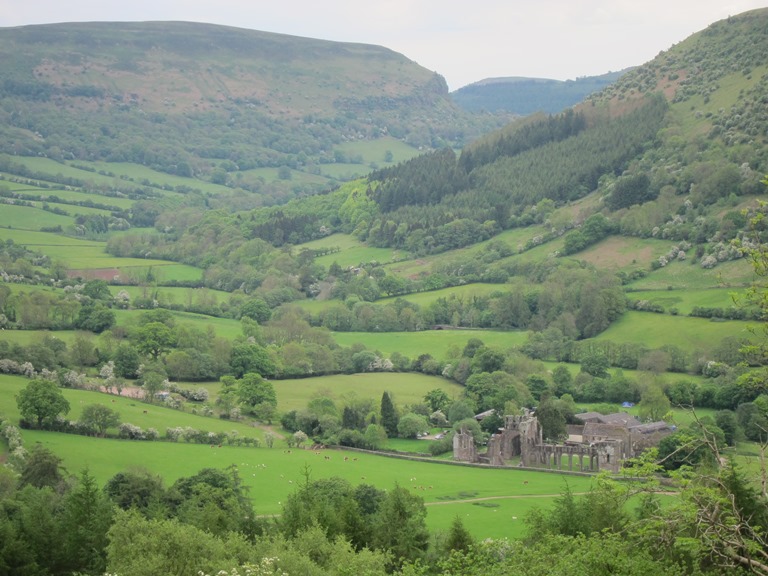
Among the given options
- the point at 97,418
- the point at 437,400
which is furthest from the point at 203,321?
the point at 97,418

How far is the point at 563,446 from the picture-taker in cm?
8206

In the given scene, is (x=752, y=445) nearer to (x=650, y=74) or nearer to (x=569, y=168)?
(x=569, y=168)

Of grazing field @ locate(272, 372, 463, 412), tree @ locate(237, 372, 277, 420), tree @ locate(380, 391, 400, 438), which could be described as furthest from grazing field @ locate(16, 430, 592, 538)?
grazing field @ locate(272, 372, 463, 412)

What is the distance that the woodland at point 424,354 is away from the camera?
4288 centimetres

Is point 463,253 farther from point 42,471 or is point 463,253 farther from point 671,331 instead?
point 42,471

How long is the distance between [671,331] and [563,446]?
36.2 metres

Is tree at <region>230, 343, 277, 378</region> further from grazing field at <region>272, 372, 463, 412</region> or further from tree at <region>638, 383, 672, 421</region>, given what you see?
tree at <region>638, 383, 672, 421</region>

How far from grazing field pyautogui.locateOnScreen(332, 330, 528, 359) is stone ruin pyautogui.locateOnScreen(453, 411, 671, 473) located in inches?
1326

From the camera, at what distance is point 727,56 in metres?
177

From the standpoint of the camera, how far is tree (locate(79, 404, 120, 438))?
80.5 m

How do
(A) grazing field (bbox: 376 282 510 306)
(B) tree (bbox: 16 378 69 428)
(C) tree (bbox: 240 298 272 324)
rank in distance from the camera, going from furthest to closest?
(A) grazing field (bbox: 376 282 510 306) < (C) tree (bbox: 240 298 272 324) < (B) tree (bbox: 16 378 69 428)

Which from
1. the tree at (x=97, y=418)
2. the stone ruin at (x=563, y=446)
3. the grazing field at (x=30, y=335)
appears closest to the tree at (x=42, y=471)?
the tree at (x=97, y=418)

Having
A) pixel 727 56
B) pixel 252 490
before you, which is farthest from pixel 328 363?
pixel 727 56

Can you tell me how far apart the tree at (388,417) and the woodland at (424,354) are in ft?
0.62
